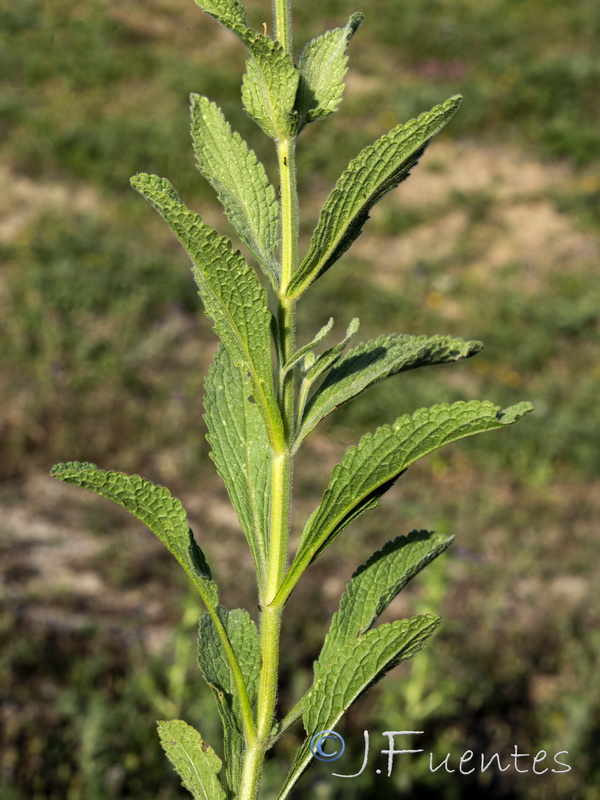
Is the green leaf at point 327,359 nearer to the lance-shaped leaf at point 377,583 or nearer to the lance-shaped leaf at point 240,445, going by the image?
the lance-shaped leaf at point 240,445

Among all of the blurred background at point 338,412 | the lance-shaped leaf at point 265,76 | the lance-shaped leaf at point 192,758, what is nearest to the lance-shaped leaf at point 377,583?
the lance-shaped leaf at point 192,758

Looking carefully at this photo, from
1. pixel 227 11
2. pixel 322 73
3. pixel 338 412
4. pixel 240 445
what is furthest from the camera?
pixel 338 412

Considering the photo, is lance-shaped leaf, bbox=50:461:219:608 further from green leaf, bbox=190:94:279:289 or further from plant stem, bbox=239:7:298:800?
green leaf, bbox=190:94:279:289

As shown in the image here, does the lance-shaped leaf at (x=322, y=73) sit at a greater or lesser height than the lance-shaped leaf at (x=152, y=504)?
greater

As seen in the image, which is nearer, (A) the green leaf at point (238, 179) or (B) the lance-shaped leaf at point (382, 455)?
(B) the lance-shaped leaf at point (382, 455)

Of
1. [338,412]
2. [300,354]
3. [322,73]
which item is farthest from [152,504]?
[338,412]

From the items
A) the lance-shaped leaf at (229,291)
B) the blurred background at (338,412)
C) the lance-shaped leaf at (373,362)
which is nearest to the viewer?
the lance-shaped leaf at (229,291)

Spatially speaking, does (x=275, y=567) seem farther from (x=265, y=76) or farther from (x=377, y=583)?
(x=265, y=76)

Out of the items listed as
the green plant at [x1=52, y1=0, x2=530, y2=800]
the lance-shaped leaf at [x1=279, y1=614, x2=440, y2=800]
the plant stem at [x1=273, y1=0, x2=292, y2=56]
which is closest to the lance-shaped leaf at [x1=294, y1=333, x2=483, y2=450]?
the green plant at [x1=52, y1=0, x2=530, y2=800]
